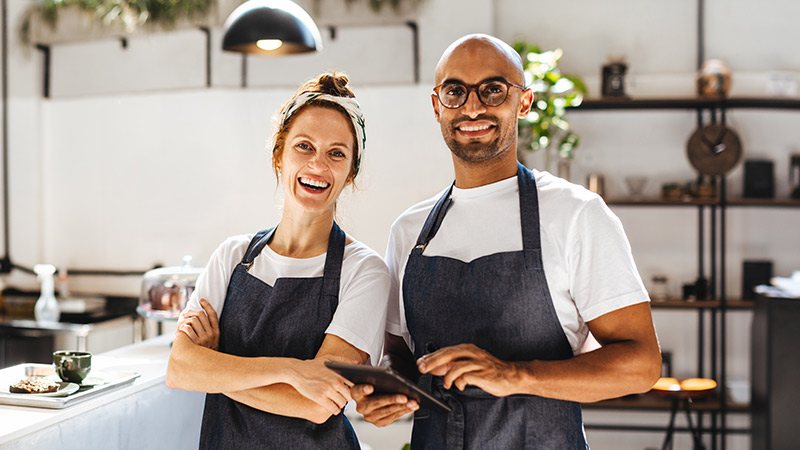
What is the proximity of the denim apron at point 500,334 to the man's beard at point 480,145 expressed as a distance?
0.33 ft

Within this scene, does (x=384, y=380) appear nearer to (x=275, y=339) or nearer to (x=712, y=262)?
(x=275, y=339)

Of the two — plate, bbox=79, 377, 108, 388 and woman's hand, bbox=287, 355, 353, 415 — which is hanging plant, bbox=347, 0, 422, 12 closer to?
plate, bbox=79, 377, 108, 388

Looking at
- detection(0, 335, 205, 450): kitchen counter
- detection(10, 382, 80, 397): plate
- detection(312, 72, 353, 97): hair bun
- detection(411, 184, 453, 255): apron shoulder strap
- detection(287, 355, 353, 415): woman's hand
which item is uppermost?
detection(312, 72, 353, 97): hair bun

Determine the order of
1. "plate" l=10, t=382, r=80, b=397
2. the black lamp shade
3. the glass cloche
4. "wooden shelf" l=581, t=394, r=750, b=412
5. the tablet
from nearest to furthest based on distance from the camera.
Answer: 1. the tablet
2. "plate" l=10, t=382, r=80, b=397
3. the glass cloche
4. the black lamp shade
5. "wooden shelf" l=581, t=394, r=750, b=412

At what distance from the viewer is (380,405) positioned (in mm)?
1501

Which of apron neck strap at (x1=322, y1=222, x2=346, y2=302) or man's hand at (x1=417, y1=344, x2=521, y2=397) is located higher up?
apron neck strap at (x1=322, y1=222, x2=346, y2=302)

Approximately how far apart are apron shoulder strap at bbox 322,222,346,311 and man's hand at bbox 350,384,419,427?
269 millimetres

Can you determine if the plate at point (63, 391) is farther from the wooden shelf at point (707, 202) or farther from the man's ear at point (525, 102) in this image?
the wooden shelf at point (707, 202)

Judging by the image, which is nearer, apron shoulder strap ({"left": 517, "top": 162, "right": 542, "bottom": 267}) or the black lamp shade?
apron shoulder strap ({"left": 517, "top": 162, "right": 542, "bottom": 267})

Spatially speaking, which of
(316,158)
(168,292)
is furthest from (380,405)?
(168,292)

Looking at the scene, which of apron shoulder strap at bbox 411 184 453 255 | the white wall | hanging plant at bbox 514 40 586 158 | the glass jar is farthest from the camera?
the white wall

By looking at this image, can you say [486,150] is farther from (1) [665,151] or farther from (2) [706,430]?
(2) [706,430]

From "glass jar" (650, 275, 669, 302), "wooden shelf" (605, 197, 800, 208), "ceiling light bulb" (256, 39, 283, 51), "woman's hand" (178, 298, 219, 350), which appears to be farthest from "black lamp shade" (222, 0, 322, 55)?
"glass jar" (650, 275, 669, 302)

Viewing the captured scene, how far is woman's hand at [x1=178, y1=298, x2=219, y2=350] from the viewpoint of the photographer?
1.69 m
